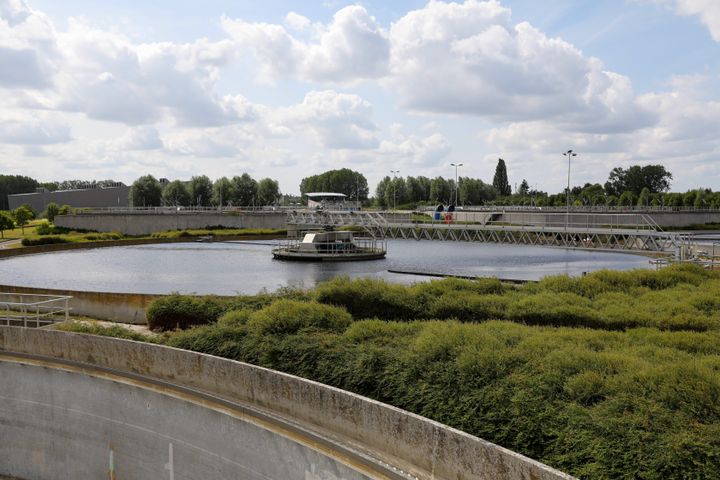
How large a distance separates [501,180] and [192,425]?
597 ft

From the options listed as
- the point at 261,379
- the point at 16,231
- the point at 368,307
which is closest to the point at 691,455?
the point at 261,379

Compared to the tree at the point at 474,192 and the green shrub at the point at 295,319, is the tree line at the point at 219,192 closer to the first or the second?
the tree at the point at 474,192

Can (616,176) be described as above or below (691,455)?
above

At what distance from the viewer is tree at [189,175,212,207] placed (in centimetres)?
16462

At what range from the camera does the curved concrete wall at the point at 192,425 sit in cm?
1176

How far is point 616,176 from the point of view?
19562 centimetres

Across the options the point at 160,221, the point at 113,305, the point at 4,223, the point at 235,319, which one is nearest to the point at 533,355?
the point at 235,319

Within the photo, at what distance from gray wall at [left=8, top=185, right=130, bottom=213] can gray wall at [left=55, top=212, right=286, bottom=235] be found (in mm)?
48784

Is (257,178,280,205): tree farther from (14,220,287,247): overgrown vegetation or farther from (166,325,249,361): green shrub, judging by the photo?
(166,325,249,361): green shrub

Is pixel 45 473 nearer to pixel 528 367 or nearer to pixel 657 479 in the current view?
pixel 528 367

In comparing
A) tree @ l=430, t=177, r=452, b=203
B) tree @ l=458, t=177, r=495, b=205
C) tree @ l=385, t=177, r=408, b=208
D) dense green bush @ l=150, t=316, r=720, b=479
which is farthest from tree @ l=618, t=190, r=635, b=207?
dense green bush @ l=150, t=316, r=720, b=479

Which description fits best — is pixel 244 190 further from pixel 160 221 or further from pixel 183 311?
pixel 183 311

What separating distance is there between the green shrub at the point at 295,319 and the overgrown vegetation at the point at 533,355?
5 centimetres

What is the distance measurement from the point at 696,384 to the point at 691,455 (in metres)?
2.21
